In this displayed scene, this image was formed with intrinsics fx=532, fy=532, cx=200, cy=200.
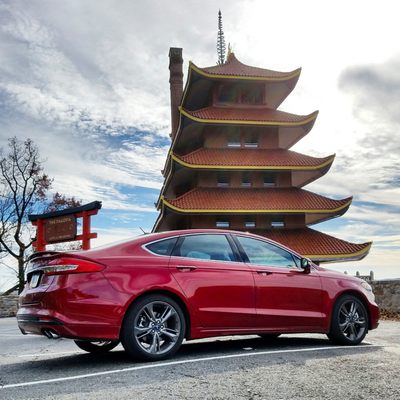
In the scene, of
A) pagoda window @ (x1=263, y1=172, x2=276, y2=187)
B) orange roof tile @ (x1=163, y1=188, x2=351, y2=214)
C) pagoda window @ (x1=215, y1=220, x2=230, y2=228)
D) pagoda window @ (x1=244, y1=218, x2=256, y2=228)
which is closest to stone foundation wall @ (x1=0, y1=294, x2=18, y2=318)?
orange roof tile @ (x1=163, y1=188, x2=351, y2=214)

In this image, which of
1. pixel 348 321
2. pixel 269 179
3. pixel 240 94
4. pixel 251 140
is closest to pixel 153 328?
pixel 348 321

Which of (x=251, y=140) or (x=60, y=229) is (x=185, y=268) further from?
(x=251, y=140)

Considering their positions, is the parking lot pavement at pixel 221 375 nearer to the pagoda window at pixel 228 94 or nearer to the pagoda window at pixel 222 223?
the pagoda window at pixel 222 223

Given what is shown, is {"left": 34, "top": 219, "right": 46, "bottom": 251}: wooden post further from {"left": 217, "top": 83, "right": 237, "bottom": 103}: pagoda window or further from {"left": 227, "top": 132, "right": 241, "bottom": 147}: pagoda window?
{"left": 217, "top": 83, "right": 237, "bottom": 103}: pagoda window

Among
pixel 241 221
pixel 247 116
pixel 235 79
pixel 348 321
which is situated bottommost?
pixel 348 321

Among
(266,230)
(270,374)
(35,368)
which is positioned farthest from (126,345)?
(266,230)

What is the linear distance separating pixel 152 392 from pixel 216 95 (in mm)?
27347

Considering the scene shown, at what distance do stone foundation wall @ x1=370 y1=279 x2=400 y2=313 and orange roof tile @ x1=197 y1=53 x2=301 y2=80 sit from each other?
46.2ft

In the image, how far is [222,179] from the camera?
28.8 m

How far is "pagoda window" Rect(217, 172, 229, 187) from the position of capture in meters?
28.5

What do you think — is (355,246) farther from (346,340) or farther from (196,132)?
(346,340)

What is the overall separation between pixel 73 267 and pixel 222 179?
77.4ft

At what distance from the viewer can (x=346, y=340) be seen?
6805 millimetres

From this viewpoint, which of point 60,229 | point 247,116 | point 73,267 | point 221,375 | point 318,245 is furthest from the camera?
point 247,116
